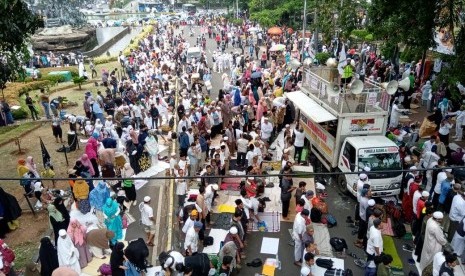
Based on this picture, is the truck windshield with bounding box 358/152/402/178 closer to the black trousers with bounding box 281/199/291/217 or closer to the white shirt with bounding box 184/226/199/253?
the black trousers with bounding box 281/199/291/217

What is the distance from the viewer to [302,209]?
8992 mm

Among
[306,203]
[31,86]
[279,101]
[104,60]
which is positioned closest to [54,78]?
[31,86]

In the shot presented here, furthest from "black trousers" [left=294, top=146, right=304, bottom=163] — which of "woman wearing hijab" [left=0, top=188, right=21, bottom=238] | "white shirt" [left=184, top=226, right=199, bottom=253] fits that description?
"woman wearing hijab" [left=0, top=188, right=21, bottom=238]

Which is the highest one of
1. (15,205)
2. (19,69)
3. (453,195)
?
(19,69)

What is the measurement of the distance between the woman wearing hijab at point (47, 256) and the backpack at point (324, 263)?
5476mm

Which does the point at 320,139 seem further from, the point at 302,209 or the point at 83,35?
the point at 83,35

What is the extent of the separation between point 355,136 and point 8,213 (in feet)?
30.7

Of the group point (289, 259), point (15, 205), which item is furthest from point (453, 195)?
point (15, 205)

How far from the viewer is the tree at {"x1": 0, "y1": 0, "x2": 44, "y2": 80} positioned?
34.7 feet

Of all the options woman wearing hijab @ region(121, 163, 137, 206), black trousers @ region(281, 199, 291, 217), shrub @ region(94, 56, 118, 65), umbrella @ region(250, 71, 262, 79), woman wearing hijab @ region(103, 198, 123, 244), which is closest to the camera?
woman wearing hijab @ region(103, 198, 123, 244)

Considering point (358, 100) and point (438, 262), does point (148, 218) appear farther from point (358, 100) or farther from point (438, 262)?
point (358, 100)

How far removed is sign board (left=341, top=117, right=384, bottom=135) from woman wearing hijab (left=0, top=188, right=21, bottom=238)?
888cm

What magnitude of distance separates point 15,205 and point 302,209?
7.15 m

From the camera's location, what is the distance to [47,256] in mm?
8047
